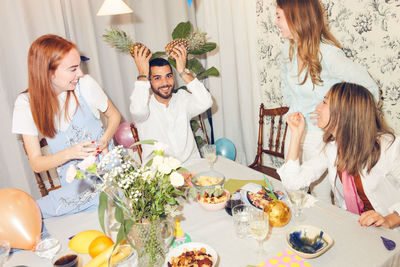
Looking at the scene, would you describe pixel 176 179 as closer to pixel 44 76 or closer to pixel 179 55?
pixel 44 76

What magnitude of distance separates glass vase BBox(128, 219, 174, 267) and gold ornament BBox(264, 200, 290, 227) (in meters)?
0.42

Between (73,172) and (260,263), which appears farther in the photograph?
(260,263)

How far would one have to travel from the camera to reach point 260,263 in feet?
3.55

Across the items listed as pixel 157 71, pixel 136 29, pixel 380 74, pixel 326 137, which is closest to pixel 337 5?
pixel 380 74

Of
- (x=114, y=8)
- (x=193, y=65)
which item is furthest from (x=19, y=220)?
(x=193, y=65)

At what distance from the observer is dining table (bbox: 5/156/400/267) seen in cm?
107

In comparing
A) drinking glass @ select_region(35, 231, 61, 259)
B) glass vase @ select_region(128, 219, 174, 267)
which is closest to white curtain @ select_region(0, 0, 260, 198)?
drinking glass @ select_region(35, 231, 61, 259)

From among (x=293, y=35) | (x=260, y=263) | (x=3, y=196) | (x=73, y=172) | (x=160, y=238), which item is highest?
(x=293, y=35)

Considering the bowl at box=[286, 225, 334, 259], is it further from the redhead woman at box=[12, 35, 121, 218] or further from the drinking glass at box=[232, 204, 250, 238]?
the redhead woman at box=[12, 35, 121, 218]

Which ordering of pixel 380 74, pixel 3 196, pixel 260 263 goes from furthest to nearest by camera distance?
1. pixel 380 74
2. pixel 3 196
3. pixel 260 263

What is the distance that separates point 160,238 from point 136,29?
8.96 ft

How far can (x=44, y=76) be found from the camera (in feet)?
5.45

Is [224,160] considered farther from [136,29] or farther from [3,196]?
[136,29]

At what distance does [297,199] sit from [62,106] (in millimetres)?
1378
